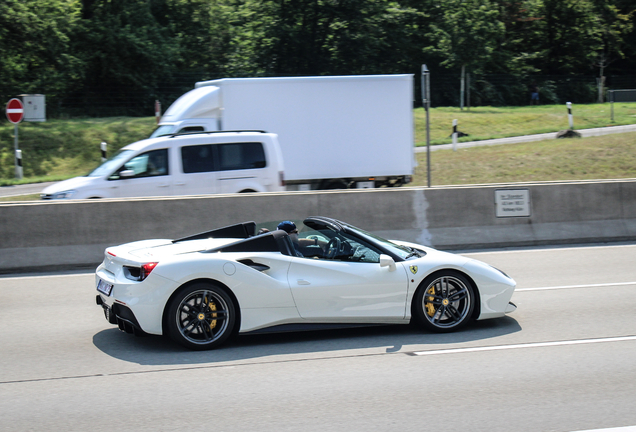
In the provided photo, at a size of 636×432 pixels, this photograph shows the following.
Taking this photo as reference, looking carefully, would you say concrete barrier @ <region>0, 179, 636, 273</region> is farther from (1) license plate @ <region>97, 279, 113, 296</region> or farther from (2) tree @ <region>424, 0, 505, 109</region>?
(2) tree @ <region>424, 0, 505, 109</region>

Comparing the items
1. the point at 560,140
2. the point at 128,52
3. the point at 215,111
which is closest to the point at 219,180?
the point at 215,111

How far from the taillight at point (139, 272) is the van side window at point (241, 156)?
7389 millimetres

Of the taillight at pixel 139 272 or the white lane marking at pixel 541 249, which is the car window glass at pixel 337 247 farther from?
the white lane marking at pixel 541 249

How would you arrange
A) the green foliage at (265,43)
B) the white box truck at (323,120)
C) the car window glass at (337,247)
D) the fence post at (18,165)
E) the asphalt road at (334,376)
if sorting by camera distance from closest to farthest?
the asphalt road at (334,376), the car window glass at (337,247), the white box truck at (323,120), the fence post at (18,165), the green foliage at (265,43)

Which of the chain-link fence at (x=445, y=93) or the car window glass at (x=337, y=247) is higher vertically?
the chain-link fence at (x=445, y=93)

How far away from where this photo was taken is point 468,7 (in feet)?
127

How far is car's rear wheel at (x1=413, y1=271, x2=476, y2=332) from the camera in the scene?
259 inches

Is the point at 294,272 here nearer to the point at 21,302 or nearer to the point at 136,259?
the point at 136,259

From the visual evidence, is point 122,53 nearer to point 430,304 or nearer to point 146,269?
point 146,269

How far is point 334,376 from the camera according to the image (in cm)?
544

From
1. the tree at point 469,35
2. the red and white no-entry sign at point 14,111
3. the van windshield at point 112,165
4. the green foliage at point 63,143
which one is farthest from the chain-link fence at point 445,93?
the van windshield at point 112,165

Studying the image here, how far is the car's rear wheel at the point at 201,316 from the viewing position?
19.7 ft

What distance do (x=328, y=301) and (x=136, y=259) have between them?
1749 millimetres

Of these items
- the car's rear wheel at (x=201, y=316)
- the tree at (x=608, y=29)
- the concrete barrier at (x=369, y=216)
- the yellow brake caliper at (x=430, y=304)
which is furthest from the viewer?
the tree at (x=608, y=29)
